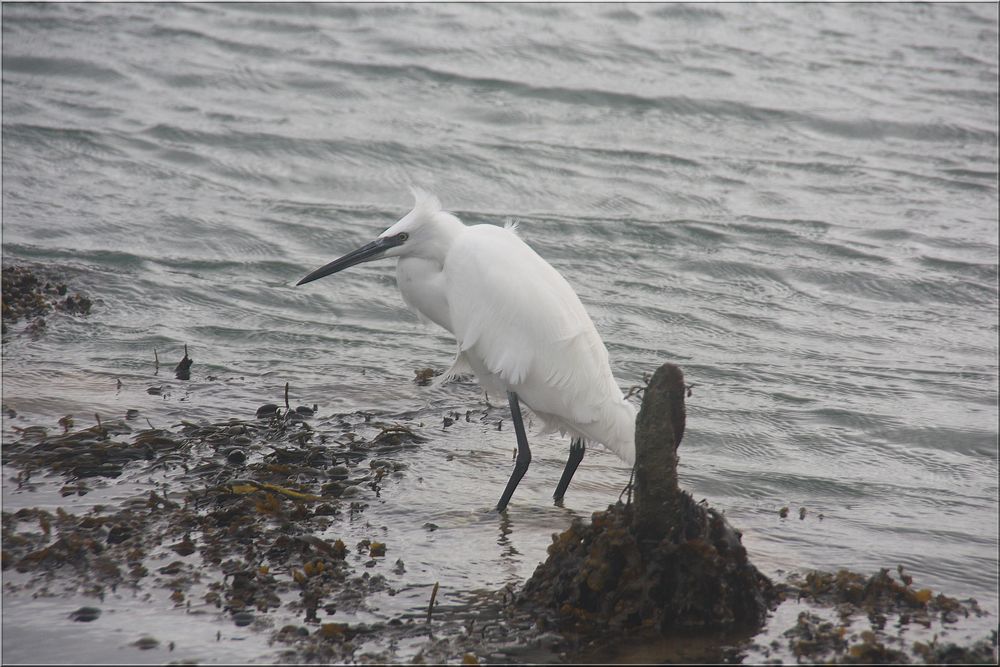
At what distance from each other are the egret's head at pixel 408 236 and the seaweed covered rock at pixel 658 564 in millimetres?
2221

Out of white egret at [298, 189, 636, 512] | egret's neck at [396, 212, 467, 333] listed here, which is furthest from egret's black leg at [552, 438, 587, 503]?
egret's neck at [396, 212, 467, 333]

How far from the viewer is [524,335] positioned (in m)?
5.06

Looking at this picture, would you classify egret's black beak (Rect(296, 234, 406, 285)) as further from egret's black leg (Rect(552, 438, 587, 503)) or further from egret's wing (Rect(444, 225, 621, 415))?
egret's black leg (Rect(552, 438, 587, 503))

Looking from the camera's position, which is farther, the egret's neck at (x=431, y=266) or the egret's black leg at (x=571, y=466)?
the egret's neck at (x=431, y=266)

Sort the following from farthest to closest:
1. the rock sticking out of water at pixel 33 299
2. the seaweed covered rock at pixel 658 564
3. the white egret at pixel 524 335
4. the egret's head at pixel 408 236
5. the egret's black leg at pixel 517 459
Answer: the rock sticking out of water at pixel 33 299
the egret's head at pixel 408 236
the white egret at pixel 524 335
the egret's black leg at pixel 517 459
the seaweed covered rock at pixel 658 564

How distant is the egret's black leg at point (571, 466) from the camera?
5.04 metres

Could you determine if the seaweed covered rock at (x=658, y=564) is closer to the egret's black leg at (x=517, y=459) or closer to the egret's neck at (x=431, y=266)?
the egret's black leg at (x=517, y=459)

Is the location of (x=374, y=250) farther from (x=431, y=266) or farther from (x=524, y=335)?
(x=524, y=335)

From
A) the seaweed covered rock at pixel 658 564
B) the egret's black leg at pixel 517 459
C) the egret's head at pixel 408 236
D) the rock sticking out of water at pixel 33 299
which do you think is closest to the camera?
the seaweed covered rock at pixel 658 564

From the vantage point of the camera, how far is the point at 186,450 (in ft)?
16.0

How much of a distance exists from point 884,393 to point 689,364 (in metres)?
1.30

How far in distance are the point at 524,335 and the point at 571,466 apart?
0.68 meters

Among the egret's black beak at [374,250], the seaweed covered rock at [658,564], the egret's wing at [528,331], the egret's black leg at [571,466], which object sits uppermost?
the egret's black beak at [374,250]

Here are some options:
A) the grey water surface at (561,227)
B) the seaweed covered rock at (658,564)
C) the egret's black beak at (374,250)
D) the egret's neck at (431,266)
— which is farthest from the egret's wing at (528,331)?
the seaweed covered rock at (658,564)
